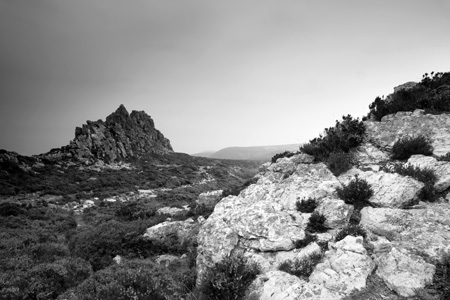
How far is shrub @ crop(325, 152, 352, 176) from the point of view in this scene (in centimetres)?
961

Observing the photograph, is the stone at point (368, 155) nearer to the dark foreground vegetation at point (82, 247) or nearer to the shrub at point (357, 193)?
the shrub at point (357, 193)

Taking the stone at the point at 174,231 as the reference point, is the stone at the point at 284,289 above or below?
above

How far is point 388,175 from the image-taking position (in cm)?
782

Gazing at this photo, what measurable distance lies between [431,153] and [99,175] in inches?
1816

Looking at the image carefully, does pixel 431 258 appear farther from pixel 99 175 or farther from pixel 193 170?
pixel 193 170

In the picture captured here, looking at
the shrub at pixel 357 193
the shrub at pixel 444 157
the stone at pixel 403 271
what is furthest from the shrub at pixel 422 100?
the stone at pixel 403 271

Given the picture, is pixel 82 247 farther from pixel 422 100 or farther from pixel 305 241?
pixel 422 100

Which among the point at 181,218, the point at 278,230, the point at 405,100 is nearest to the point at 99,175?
the point at 181,218

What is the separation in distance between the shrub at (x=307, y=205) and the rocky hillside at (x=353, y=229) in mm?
36

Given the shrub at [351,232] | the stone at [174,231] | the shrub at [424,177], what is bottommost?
the stone at [174,231]

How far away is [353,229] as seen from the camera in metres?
6.21

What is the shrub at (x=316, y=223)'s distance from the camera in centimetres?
703

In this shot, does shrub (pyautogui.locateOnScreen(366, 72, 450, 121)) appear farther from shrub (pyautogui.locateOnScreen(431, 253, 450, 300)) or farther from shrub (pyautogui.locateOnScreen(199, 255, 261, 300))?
shrub (pyautogui.locateOnScreen(199, 255, 261, 300))

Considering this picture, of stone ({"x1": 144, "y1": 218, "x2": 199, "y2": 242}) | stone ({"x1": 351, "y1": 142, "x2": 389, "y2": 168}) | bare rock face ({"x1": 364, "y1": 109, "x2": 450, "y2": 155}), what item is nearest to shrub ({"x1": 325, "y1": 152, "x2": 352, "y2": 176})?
stone ({"x1": 351, "y1": 142, "x2": 389, "y2": 168})
